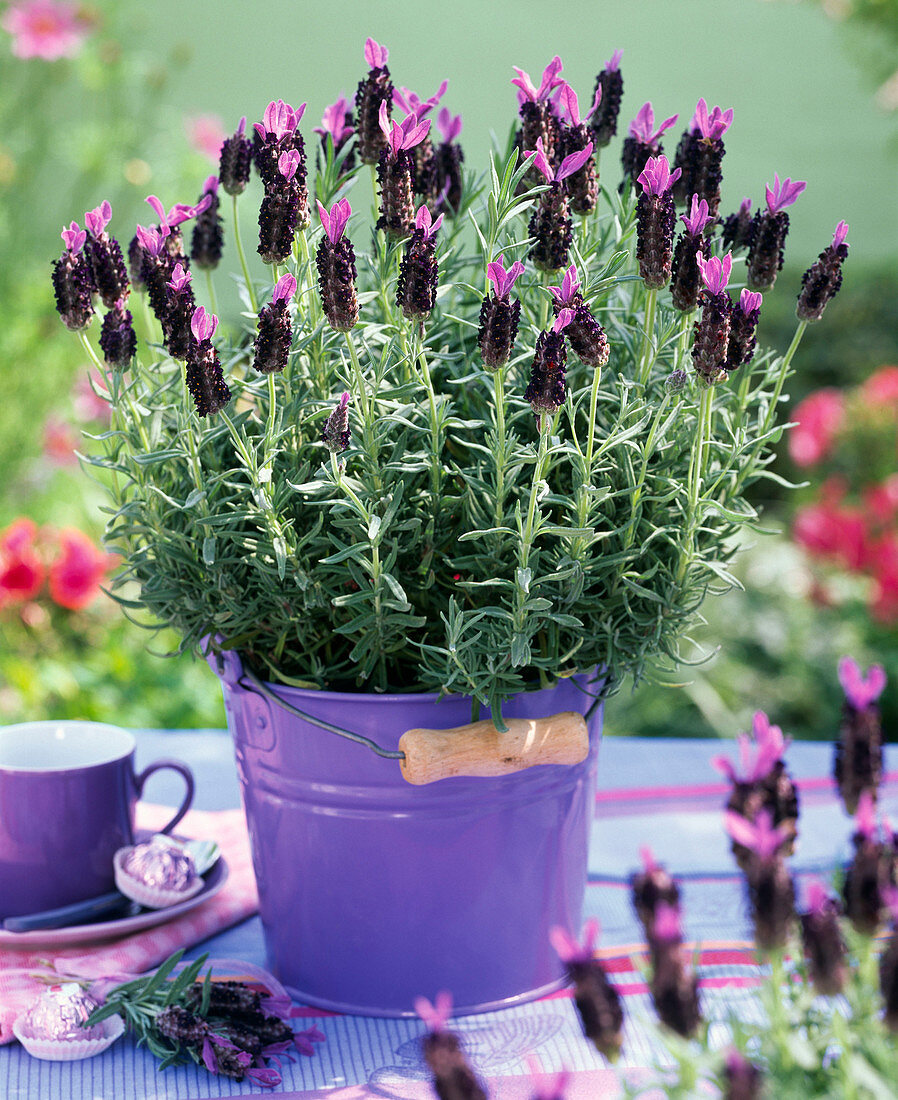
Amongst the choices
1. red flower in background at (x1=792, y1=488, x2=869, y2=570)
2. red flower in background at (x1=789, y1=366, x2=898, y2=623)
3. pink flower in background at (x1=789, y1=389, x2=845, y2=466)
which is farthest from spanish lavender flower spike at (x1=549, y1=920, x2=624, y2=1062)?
pink flower in background at (x1=789, y1=389, x2=845, y2=466)

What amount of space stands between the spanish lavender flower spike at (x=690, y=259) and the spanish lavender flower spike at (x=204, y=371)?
9.4 inches

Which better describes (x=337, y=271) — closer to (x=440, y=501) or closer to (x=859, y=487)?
(x=440, y=501)

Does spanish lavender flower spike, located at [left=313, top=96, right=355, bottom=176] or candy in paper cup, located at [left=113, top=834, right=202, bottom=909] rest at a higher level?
spanish lavender flower spike, located at [left=313, top=96, right=355, bottom=176]

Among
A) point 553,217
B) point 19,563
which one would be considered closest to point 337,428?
point 553,217

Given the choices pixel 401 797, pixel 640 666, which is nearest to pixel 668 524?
pixel 640 666

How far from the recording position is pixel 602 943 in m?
0.84

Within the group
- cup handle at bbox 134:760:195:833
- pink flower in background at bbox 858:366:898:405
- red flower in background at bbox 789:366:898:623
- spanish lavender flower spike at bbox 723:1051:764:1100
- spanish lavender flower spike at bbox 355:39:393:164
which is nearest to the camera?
spanish lavender flower spike at bbox 723:1051:764:1100

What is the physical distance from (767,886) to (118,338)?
0.46 m

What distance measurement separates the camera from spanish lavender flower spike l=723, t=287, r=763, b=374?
0.58 meters

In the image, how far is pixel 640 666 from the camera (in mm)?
733

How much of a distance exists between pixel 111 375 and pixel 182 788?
1.78 ft

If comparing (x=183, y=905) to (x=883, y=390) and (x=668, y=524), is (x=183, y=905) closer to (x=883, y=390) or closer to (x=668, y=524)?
(x=668, y=524)

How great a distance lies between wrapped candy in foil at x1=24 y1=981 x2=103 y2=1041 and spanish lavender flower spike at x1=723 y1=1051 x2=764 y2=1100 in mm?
437

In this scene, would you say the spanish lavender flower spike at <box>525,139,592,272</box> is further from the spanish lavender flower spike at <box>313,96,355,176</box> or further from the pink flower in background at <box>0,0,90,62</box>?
the pink flower in background at <box>0,0,90,62</box>
